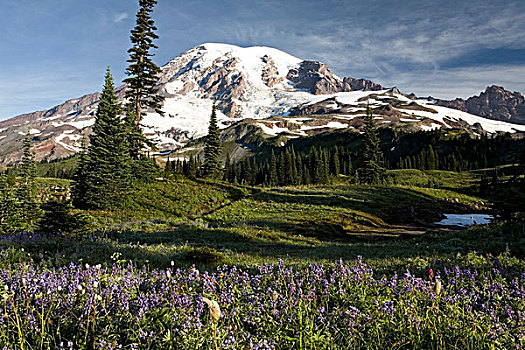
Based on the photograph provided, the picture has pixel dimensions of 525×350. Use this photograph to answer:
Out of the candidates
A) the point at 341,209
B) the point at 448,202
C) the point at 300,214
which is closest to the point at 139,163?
the point at 300,214

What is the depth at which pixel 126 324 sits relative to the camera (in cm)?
343

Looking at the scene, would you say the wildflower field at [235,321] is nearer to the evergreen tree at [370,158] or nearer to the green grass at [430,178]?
the evergreen tree at [370,158]

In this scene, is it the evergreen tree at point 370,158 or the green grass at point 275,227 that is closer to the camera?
the green grass at point 275,227

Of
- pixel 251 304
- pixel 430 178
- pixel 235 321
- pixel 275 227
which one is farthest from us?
pixel 430 178

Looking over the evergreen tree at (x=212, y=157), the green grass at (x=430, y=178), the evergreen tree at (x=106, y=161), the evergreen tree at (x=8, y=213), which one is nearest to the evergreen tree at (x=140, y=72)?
the evergreen tree at (x=106, y=161)

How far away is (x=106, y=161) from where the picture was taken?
29062mm

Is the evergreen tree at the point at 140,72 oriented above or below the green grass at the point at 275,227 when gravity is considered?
A: above

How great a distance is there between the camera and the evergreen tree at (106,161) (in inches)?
1103

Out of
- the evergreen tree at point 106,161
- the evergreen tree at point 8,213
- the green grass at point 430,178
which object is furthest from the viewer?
the green grass at point 430,178

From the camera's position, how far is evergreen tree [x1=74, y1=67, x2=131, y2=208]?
28.0 m

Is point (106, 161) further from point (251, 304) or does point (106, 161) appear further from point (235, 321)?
point (235, 321)

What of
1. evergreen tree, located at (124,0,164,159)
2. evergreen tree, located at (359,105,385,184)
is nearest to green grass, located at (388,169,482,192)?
evergreen tree, located at (359,105,385,184)

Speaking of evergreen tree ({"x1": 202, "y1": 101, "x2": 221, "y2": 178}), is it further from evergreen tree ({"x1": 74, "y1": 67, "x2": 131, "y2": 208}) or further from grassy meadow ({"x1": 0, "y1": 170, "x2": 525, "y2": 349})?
grassy meadow ({"x1": 0, "y1": 170, "x2": 525, "y2": 349})

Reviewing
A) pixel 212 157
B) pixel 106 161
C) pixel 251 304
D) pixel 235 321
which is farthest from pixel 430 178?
pixel 235 321
